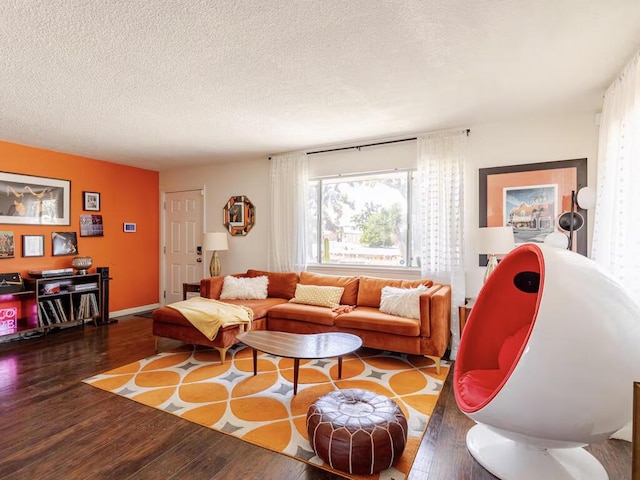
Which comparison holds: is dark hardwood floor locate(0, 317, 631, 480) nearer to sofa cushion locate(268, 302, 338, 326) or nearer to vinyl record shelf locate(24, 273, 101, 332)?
sofa cushion locate(268, 302, 338, 326)

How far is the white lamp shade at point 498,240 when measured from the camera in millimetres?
3027

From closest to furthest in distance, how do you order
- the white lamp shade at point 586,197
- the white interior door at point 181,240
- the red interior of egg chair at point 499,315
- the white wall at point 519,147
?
the red interior of egg chair at point 499,315 → the white lamp shade at point 586,197 → the white wall at point 519,147 → the white interior door at point 181,240

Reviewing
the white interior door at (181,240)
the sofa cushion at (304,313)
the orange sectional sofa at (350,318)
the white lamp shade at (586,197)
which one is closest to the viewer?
the white lamp shade at (586,197)

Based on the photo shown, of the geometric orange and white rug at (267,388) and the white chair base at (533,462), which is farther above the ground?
the white chair base at (533,462)

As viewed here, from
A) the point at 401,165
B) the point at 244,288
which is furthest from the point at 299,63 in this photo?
the point at 244,288

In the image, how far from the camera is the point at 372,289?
13.0ft

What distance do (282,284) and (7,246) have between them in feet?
11.0

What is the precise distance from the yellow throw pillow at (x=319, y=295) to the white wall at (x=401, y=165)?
3.93ft

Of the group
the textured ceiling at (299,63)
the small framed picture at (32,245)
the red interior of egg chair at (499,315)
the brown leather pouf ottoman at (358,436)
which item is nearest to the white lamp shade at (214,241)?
the textured ceiling at (299,63)

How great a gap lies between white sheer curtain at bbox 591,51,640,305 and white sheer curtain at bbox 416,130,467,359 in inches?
47.2

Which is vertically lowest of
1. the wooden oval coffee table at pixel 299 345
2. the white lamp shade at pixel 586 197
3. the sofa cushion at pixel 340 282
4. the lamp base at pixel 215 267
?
the wooden oval coffee table at pixel 299 345

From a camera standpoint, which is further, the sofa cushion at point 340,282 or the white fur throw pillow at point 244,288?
the white fur throw pillow at point 244,288

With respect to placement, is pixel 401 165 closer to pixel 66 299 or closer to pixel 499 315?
pixel 499 315

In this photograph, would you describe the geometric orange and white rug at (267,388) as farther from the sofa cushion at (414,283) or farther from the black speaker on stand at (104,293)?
the black speaker on stand at (104,293)
